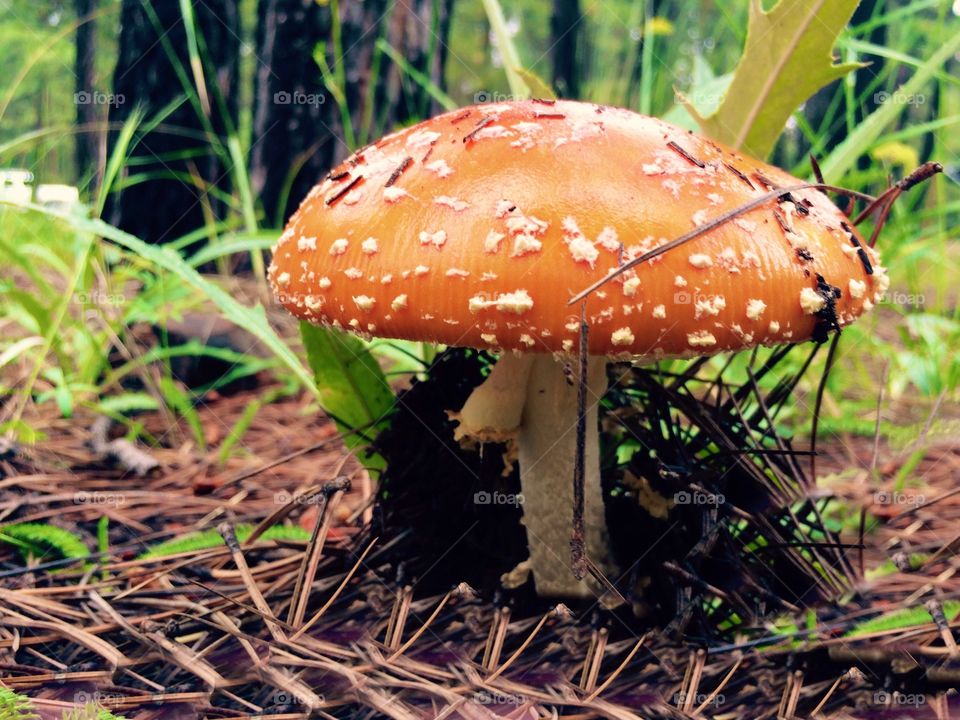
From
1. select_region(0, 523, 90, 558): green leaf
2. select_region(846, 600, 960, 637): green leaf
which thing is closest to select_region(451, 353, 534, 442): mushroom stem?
select_region(846, 600, 960, 637): green leaf

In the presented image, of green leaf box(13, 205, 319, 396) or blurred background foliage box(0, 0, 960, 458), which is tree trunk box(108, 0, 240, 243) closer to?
blurred background foliage box(0, 0, 960, 458)

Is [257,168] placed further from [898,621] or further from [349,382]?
[898,621]

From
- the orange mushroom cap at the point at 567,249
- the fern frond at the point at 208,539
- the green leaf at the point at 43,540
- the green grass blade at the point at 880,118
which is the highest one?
the green grass blade at the point at 880,118

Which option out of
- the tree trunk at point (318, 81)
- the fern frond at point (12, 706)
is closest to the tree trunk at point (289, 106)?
the tree trunk at point (318, 81)

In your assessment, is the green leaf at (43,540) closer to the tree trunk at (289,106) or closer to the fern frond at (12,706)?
the fern frond at (12,706)

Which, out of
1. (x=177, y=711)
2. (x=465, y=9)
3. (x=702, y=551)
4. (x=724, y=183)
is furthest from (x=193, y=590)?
(x=465, y=9)

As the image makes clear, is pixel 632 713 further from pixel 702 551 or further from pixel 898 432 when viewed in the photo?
pixel 898 432
